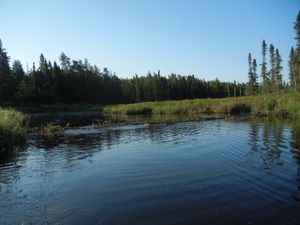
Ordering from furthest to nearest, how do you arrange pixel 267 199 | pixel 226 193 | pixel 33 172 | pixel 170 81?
pixel 170 81 → pixel 33 172 → pixel 226 193 → pixel 267 199

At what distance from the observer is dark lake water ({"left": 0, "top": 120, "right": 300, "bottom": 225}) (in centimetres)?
855

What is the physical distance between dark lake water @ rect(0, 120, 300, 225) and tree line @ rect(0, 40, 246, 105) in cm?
6637

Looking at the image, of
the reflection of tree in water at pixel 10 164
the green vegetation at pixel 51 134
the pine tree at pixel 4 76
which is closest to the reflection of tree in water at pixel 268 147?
the reflection of tree in water at pixel 10 164

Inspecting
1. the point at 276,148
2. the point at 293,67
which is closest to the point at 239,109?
the point at 276,148

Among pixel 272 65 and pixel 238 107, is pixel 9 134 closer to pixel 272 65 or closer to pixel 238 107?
pixel 238 107

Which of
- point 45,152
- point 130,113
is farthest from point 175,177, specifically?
point 130,113

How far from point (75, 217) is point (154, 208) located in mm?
2333

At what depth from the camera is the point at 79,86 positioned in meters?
104

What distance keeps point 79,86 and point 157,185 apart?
96.1 m

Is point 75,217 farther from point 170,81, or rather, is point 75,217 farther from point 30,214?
point 170,81

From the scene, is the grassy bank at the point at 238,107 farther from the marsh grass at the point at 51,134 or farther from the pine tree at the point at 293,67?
the pine tree at the point at 293,67

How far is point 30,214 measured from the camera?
29.6 feet

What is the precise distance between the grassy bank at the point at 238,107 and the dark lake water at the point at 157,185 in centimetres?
2129

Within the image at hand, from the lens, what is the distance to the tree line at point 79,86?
8312 cm
